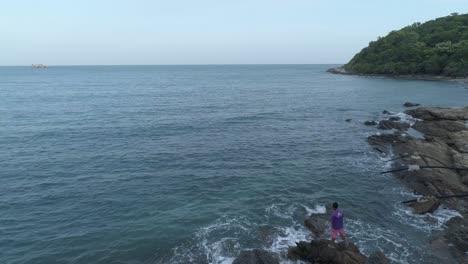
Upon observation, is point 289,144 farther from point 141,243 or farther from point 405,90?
point 405,90

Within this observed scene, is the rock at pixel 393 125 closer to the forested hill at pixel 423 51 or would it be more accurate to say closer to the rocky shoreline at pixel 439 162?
the rocky shoreline at pixel 439 162

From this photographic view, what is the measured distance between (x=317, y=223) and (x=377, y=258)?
5.34 meters

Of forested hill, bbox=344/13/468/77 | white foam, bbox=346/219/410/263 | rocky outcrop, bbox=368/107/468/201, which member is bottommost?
white foam, bbox=346/219/410/263

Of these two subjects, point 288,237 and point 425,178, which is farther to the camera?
point 425,178

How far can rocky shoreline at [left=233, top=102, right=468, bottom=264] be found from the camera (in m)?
21.3

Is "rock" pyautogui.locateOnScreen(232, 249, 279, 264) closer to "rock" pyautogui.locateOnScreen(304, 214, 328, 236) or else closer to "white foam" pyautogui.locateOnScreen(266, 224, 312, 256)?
"white foam" pyautogui.locateOnScreen(266, 224, 312, 256)

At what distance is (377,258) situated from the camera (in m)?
21.3

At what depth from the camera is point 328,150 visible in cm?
4544

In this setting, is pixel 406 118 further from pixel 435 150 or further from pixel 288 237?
pixel 288 237

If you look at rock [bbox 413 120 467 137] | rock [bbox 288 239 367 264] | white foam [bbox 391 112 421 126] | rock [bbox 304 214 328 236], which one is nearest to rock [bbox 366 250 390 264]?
rock [bbox 288 239 367 264]

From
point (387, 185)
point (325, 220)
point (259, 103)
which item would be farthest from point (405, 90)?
point (325, 220)

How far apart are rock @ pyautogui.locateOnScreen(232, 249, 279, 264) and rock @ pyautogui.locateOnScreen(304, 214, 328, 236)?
480 cm

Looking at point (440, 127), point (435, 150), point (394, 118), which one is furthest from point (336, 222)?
point (394, 118)

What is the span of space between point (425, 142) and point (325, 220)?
79.0ft
